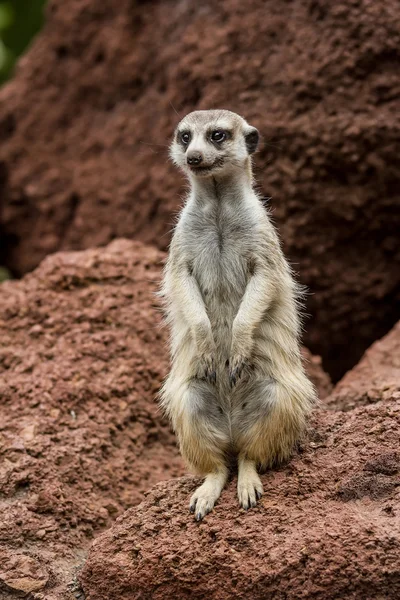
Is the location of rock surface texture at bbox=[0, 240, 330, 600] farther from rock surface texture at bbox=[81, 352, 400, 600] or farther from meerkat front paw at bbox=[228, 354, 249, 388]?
meerkat front paw at bbox=[228, 354, 249, 388]

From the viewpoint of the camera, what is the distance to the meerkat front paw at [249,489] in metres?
3.72

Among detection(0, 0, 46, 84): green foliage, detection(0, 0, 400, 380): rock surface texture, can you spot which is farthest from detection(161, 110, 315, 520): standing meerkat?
detection(0, 0, 46, 84): green foliage

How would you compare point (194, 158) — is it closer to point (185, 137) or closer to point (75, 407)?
point (185, 137)

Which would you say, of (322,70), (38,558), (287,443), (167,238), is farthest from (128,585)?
(322,70)

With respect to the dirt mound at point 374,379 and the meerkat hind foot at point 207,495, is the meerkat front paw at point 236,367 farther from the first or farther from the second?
the dirt mound at point 374,379

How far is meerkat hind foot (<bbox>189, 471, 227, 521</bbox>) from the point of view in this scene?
3.74 meters

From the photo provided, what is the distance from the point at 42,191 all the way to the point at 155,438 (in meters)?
3.04

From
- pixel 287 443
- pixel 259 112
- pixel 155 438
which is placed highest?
pixel 259 112

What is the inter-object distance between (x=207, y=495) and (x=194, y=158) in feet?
4.76

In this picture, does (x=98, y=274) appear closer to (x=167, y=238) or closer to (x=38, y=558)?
(x=167, y=238)

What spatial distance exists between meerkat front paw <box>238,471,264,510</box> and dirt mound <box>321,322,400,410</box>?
0.85 metres

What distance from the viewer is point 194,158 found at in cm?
415

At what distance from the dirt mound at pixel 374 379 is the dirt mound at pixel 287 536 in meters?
0.58

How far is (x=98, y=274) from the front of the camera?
5.55 m
